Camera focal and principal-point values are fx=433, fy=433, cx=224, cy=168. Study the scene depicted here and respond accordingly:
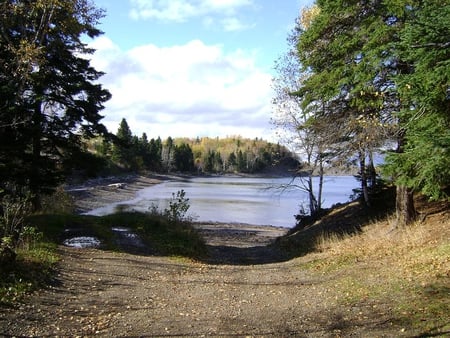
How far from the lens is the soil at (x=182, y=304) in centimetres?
596

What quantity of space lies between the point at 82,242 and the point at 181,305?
733 cm

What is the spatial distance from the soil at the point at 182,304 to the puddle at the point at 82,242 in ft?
3.42

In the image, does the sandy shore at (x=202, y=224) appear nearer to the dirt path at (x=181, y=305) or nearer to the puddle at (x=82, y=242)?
the puddle at (x=82, y=242)

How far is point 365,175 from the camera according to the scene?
1798cm

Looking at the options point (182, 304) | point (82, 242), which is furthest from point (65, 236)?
point (182, 304)

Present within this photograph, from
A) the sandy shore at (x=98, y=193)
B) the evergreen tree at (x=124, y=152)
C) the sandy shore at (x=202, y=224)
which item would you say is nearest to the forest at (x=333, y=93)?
the sandy shore at (x=202, y=224)

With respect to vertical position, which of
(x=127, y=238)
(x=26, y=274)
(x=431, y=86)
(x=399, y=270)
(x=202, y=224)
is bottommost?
(x=202, y=224)

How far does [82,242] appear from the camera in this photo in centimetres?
1381

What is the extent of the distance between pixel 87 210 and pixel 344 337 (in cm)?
3892

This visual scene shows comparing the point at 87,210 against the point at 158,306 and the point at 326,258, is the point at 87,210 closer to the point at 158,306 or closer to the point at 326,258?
the point at 326,258

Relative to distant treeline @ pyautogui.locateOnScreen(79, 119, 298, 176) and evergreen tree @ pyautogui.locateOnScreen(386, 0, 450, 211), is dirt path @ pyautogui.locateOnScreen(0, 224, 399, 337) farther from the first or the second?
distant treeline @ pyautogui.locateOnScreen(79, 119, 298, 176)

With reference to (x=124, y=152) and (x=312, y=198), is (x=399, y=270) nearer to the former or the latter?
(x=312, y=198)

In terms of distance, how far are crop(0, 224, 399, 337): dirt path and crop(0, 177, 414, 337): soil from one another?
1 cm

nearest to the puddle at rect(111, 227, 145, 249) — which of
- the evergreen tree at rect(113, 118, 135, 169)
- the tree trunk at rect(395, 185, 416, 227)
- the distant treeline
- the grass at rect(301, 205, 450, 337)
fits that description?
the grass at rect(301, 205, 450, 337)
